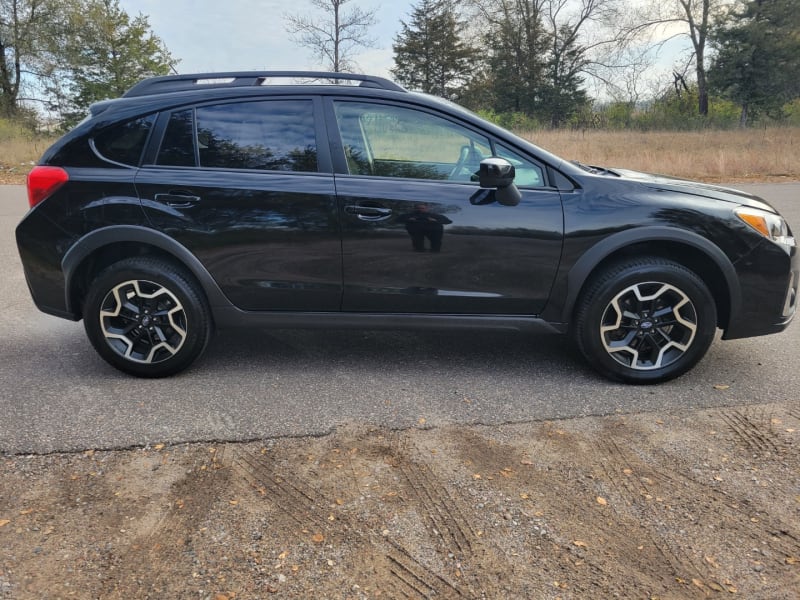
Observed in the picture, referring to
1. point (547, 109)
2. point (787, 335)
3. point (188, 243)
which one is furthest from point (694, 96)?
point (188, 243)

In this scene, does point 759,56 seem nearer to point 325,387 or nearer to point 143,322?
point 325,387

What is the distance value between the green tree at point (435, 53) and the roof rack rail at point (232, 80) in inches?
1698

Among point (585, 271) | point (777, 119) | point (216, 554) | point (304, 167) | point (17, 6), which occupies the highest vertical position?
point (17, 6)

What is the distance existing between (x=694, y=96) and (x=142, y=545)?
46075 millimetres

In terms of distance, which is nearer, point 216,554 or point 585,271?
point 216,554

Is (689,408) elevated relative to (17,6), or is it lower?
lower

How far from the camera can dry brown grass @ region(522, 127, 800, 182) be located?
55.2ft

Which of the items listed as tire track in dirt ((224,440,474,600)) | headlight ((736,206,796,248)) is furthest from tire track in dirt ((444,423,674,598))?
headlight ((736,206,796,248))

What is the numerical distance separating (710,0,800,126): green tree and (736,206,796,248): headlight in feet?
116

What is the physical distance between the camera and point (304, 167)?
3.62 meters

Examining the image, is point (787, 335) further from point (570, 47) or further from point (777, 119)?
point (570, 47)

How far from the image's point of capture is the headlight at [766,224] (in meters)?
3.57

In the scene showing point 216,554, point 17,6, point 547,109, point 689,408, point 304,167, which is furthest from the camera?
point 547,109

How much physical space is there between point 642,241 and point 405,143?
1551 millimetres
